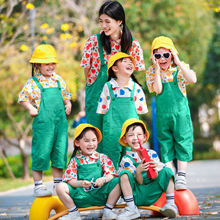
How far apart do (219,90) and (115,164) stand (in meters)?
27.8

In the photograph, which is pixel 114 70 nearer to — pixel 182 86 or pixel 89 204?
pixel 182 86

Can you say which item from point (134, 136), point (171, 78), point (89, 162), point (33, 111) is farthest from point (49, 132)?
point (171, 78)

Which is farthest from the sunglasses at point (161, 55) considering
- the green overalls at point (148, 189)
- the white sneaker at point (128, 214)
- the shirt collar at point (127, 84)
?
the white sneaker at point (128, 214)

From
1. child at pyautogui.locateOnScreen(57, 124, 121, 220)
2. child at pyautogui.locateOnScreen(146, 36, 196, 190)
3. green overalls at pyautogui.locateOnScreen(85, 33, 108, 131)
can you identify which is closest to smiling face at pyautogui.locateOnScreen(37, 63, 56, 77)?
green overalls at pyautogui.locateOnScreen(85, 33, 108, 131)

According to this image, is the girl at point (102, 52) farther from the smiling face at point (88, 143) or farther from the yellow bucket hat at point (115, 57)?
the smiling face at point (88, 143)

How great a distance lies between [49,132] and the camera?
18.9 feet

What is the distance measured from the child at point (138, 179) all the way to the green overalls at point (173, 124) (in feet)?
1.16

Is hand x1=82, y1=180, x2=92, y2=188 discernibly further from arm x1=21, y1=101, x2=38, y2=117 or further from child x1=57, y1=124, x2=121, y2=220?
arm x1=21, y1=101, x2=38, y2=117

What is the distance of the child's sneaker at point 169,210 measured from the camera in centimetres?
513

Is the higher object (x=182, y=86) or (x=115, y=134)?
(x=182, y=86)

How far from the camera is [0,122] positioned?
2494 cm

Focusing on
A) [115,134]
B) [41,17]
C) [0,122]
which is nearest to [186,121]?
[115,134]

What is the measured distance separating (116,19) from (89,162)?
1772mm

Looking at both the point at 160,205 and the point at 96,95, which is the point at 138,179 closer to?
the point at 160,205
